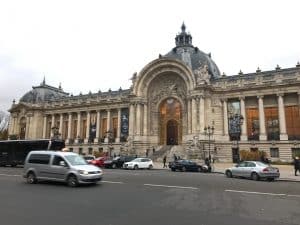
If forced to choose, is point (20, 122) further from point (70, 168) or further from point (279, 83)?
point (70, 168)

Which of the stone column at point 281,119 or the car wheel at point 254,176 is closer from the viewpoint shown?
the car wheel at point 254,176

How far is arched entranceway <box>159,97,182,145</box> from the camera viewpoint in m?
49.7

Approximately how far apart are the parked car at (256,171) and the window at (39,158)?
44.8 feet

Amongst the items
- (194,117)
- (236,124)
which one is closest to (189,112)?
(194,117)

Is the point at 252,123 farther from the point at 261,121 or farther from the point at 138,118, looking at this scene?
the point at 138,118

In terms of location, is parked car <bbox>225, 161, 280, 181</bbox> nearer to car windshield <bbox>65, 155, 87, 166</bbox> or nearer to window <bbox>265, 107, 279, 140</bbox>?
car windshield <bbox>65, 155, 87, 166</bbox>

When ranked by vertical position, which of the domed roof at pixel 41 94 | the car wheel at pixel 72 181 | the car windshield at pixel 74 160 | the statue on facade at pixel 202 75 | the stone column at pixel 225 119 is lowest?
the car wheel at pixel 72 181

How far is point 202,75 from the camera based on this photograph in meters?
45.6

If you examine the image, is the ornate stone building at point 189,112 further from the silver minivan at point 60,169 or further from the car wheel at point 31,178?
the car wheel at point 31,178

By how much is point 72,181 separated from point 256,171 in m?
12.8

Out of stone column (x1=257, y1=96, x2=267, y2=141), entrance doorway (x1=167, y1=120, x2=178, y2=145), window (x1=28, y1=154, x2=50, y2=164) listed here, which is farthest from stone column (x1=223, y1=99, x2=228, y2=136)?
window (x1=28, y1=154, x2=50, y2=164)

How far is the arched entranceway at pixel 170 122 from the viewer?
49.7 m

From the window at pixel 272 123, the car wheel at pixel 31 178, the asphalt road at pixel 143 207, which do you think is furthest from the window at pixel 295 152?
the car wheel at pixel 31 178

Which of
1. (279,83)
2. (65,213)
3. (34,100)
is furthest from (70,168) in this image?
(34,100)
